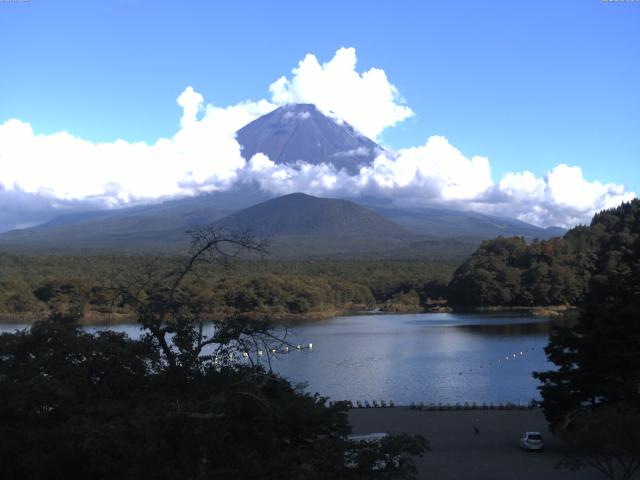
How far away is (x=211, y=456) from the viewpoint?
5762 millimetres

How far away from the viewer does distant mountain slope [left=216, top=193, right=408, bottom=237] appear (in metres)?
163

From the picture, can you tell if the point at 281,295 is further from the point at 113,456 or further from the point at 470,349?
the point at 113,456

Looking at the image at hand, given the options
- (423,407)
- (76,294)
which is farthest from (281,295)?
(423,407)

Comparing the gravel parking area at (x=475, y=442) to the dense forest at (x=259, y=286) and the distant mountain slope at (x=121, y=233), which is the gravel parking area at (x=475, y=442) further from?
the distant mountain slope at (x=121, y=233)

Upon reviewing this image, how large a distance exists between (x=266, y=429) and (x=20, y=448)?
2.75 meters

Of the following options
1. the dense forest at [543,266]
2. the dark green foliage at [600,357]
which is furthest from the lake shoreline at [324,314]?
the dark green foliage at [600,357]

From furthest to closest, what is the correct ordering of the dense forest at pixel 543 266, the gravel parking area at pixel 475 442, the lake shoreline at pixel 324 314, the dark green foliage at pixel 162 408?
the dense forest at pixel 543 266
the lake shoreline at pixel 324 314
the gravel parking area at pixel 475 442
the dark green foliage at pixel 162 408

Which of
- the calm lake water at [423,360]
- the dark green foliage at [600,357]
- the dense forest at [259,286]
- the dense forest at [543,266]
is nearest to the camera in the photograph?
the dark green foliage at [600,357]

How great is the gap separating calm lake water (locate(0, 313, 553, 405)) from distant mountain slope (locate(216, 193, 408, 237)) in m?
111

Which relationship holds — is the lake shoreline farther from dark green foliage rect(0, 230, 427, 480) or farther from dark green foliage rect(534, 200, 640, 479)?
dark green foliage rect(0, 230, 427, 480)

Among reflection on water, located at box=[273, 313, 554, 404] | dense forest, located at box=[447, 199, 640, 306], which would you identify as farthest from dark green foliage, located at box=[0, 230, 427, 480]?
dense forest, located at box=[447, 199, 640, 306]

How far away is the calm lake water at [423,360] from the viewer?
2331cm

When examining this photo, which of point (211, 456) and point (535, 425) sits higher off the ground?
point (211, 456)

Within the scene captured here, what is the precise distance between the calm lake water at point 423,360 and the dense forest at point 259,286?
24.0 ft
